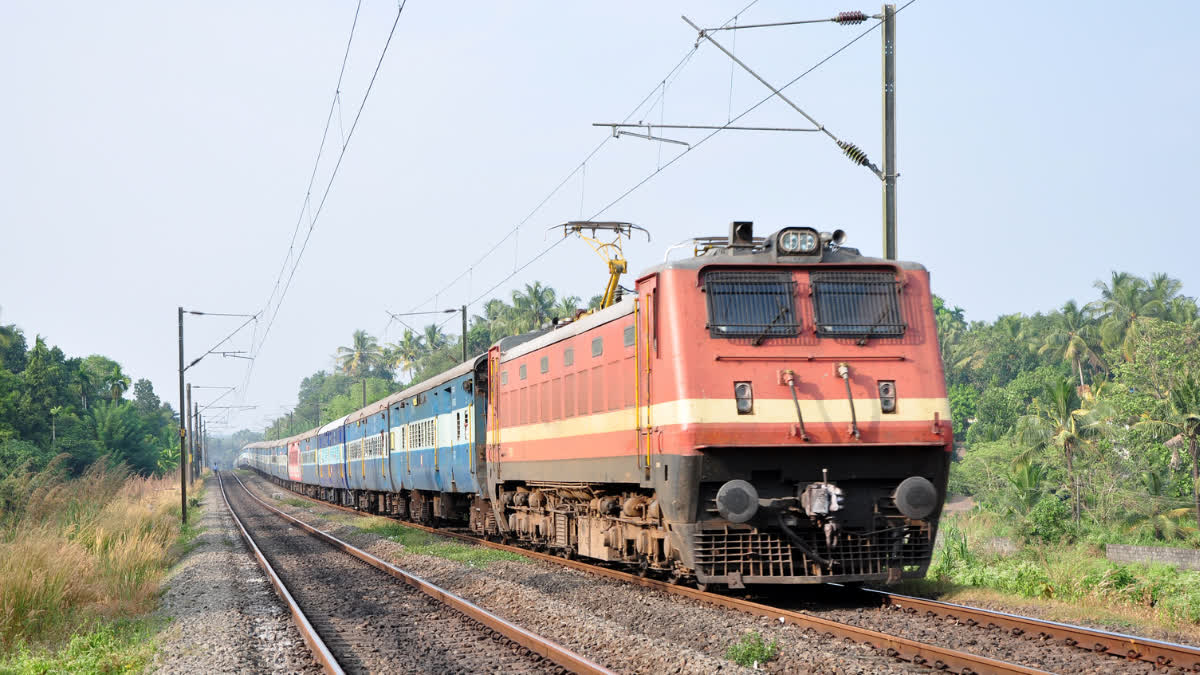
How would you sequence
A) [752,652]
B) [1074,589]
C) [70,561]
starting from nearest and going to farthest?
[752,652]
[1074,589]
[70,561]

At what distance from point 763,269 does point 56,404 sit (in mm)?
57627

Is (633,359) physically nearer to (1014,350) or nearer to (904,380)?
(904,380)

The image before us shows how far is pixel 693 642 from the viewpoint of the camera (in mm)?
9844

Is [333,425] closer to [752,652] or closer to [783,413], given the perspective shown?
[783,413]

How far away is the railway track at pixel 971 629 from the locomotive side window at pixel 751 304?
287cm

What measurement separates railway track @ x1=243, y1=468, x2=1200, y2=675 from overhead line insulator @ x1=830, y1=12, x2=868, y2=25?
791cm

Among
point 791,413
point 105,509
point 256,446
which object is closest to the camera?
point 791,413

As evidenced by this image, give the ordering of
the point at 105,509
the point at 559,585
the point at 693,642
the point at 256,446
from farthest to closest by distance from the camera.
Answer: the point at 256,446
the point at 105,509
the point at 559,585
the point at 693,642

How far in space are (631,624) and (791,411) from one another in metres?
2.73

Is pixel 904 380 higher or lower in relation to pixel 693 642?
higher

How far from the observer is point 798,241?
1208 centimetres

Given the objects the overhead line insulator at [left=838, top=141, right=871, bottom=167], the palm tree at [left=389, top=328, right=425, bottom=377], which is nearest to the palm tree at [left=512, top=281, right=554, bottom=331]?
the palm tree at [left=389, top=328, right=425, bottom=377]

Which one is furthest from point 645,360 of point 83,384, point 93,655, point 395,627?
point 83,384

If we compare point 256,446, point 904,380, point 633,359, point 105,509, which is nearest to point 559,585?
point 633,359
